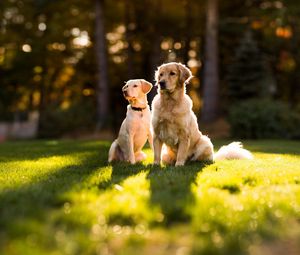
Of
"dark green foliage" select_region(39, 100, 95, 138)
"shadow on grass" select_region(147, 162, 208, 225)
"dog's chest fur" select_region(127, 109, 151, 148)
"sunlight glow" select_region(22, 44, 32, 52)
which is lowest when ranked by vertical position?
"dark green foliage" select_region(39, 100, 95, 138)

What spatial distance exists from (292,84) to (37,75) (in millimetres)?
17402

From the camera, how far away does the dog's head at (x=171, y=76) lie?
7.29 meters

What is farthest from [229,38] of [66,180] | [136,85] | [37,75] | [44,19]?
[66,180]

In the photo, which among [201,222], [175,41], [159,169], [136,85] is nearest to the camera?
[201,222]

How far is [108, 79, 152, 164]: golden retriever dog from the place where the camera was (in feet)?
26.2

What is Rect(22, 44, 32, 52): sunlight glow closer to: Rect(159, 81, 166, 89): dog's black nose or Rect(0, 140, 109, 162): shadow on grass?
Rect(0, 140, 109, 162): shadow on grass

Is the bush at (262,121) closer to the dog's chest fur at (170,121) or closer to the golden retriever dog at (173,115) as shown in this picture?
the golden retriever dog at (173,115)

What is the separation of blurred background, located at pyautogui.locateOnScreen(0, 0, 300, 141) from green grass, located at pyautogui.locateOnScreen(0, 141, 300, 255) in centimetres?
1348

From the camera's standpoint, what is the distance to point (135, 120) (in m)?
8.08

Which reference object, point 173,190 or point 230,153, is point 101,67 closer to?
point 230,153

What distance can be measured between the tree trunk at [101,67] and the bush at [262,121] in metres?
7.08

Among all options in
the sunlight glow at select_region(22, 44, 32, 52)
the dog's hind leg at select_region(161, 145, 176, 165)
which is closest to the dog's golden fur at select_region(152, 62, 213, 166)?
the dog's hind leg at select_region(161, 145, 176, 165)

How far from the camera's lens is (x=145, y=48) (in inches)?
1246

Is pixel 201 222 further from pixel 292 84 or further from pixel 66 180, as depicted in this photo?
pixel 292 84
